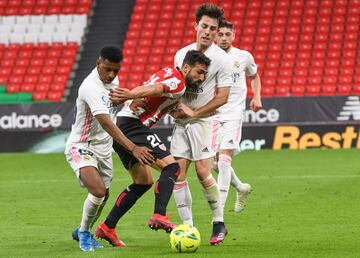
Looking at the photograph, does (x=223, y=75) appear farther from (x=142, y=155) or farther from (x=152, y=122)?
(x=142, y=155)

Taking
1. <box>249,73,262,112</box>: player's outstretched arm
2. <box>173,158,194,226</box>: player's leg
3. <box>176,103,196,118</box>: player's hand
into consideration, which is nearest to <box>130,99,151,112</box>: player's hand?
<box>176,103,196,118</box>: player's hand

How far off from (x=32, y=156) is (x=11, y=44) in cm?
916

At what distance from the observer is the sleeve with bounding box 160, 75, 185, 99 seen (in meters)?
8.30

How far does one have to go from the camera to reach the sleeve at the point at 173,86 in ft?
27.2

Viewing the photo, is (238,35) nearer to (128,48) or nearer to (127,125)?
(128,48)

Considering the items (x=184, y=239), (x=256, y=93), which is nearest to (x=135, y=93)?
(x=184, y=239)

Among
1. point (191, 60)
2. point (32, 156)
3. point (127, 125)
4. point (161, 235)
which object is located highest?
point (191, 60)

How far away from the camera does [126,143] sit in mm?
8094

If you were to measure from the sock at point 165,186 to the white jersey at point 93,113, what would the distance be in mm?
698

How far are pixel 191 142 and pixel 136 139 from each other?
676 millimetres

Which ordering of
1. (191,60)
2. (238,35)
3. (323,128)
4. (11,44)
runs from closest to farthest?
1. (191,60)
2. (323,128)
3. (238,35)
4. (11,44)

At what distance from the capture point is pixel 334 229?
31.8 feet

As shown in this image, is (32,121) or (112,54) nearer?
(112,54)

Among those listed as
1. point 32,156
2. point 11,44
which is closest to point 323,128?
point 32,156
